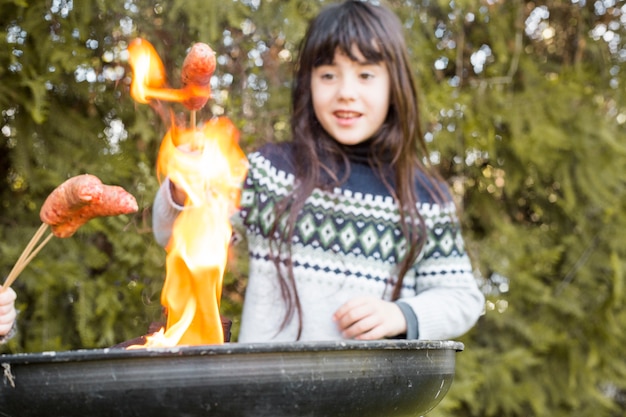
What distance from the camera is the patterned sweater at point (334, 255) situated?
1932mm

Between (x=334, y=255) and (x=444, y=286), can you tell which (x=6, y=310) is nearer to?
(x=334, y=255)

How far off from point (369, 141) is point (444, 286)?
1.40 feet

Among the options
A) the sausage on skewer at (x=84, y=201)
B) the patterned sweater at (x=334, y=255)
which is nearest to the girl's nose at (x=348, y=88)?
the patterned sweater at (x=334, y=255)

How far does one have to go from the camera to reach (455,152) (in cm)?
309

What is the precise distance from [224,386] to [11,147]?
5.12 ft

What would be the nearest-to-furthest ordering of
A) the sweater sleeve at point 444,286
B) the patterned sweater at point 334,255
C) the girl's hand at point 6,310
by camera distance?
the girl's hand at point 6,310, the sweater sleeve at point 444,286, the patterned sweater at point 334,255

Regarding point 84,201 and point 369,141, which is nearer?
point 84,201

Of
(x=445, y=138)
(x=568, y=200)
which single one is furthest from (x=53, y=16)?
(x=568, y=200)

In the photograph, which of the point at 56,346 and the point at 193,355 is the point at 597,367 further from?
the point at 193,355

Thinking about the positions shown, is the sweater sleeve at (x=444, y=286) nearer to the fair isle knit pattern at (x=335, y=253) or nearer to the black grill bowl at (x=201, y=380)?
the fair isle knit pattern at (x=335, y=253)

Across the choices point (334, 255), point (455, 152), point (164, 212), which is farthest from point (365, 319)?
point (455, 152)

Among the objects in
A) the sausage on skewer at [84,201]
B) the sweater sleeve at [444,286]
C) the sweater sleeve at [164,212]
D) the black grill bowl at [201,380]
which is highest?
the sausage on skewer at [84,201]

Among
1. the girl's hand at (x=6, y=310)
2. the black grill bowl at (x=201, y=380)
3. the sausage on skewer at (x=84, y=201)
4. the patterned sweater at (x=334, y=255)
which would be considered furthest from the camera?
the patterned sweater at (x=334, y=255)

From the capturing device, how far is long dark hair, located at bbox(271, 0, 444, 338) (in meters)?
1.96
